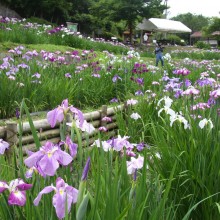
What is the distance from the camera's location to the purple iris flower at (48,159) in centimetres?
107

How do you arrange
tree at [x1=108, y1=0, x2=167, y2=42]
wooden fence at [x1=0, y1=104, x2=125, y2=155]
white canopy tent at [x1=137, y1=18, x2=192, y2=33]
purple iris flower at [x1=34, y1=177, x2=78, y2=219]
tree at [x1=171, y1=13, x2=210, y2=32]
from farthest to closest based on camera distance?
tree at [x1=171, y1=13, x2=210, y2=32], white canopy tent at [x1=137, y1=18, x2=192, y2=33], tree at [x1=108, y1=0, x2=167, y2=42], wooden fence at [x1=0, y1=104, x2=125, y2=155], purple iris flower at [x1=34, y1=177, x2=78, y2=219]

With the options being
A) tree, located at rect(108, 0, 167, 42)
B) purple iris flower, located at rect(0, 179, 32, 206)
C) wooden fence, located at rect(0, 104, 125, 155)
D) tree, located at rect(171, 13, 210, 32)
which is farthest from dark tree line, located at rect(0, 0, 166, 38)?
tree, located at rect(171, 13, 210, 32)

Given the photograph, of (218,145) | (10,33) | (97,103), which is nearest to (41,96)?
(97,103)

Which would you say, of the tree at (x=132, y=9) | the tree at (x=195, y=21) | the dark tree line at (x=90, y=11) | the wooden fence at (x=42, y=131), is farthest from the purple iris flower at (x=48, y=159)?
the tree at (x=195, y=21)

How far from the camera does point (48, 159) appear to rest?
3.55ft

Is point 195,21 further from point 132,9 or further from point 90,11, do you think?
→ point 132,9

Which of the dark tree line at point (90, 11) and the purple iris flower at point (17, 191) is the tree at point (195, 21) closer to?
the dark tree line at point (90, 11)

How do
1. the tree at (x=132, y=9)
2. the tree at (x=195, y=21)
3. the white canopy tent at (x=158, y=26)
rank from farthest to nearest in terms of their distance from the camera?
the tree at (x=195, y=21) < the white canopy tent at (x=158, y=26) < the tree at (x=132, y=9)

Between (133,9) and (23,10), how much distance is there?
Result: 8742 millimetres

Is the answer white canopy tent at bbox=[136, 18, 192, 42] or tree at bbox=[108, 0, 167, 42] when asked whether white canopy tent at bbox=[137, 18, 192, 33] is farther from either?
tree at bbox=[108, 0, 167, 42]

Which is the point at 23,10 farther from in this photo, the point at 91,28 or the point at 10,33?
the point at 10,33

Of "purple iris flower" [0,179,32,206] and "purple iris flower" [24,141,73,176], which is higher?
"purple iris flower" [24,141,73,176]

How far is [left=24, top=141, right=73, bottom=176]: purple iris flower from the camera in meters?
1.07

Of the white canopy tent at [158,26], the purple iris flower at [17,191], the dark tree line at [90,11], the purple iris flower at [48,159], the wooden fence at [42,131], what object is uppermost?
the dark tree line at [90,11]
